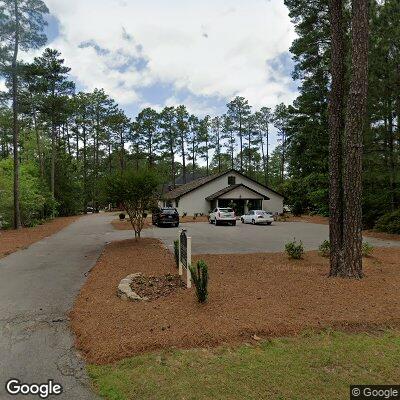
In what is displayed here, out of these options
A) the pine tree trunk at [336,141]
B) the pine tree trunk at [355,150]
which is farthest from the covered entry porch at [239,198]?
the pine tree trunk at [355,150]

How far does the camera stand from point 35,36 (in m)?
24.3

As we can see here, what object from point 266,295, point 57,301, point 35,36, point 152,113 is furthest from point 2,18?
point 152,113

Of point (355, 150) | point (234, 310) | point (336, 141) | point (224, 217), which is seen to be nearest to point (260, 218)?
point (224, 217)

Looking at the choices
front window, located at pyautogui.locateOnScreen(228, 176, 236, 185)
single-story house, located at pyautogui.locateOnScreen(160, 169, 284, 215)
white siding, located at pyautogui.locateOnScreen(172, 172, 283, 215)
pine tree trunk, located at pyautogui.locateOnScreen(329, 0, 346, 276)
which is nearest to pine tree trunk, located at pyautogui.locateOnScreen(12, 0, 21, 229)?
single-story house, located at pyautogui.locateOnScreen(160, 169, 284, 215)

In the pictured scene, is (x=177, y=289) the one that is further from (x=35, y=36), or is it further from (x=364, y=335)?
(x=35, y=36)

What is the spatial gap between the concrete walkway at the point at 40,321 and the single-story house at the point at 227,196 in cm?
3032

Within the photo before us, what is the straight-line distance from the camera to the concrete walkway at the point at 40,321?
414cm

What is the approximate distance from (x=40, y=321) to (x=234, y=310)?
136 inches

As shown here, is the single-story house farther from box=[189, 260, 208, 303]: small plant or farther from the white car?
box=[189, 260, 208, 303]: small plant

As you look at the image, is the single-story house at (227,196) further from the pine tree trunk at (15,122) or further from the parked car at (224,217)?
the pine tree trunk at (15,122)

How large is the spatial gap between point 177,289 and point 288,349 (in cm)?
331

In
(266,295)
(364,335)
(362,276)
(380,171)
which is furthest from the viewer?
(380,171)

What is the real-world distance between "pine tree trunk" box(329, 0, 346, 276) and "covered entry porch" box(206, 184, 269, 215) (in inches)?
1280

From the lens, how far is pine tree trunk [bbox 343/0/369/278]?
8.12m
